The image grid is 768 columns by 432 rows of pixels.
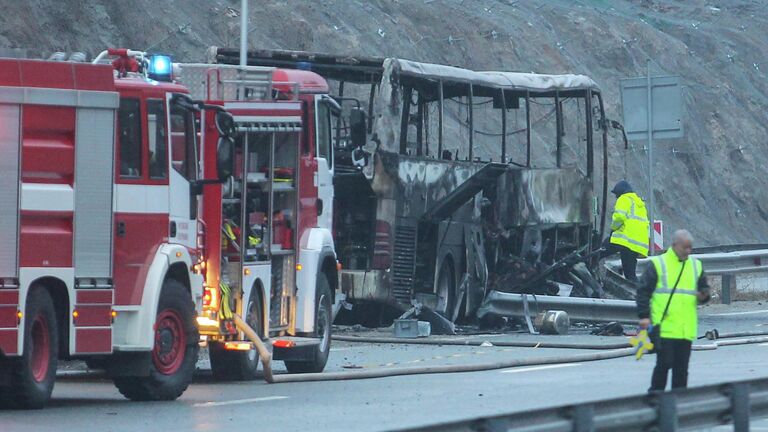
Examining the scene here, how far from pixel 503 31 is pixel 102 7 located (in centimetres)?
1762

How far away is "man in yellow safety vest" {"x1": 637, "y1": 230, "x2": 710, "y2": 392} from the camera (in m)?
12.9

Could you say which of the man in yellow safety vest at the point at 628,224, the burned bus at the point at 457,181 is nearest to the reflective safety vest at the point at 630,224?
the man in yellow safety vest at the point at 628,224

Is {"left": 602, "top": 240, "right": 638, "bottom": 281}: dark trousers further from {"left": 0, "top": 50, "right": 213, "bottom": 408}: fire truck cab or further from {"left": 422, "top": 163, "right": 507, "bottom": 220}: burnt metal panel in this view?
{"left": 0, "top": 50, "right": 213, "bottom": 408}: fire truck cab

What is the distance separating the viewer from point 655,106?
92.9 ft

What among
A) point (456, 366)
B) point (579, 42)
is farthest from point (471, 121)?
point (579, 42)

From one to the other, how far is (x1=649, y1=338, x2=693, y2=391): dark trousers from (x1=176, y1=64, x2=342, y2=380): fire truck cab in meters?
4.45

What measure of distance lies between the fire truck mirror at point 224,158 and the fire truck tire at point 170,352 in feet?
3.50

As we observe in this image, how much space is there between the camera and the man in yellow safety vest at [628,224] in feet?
82.6

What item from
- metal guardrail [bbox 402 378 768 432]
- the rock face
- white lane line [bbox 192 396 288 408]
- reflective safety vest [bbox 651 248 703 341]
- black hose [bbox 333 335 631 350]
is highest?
the rock face

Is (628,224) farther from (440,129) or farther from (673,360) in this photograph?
(673,360)

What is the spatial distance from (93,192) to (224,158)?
1743mm

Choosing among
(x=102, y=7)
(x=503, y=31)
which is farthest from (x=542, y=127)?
(x=503, y=31)

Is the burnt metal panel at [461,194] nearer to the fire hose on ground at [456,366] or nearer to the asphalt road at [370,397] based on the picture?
the fire hose on ground at [456,366]

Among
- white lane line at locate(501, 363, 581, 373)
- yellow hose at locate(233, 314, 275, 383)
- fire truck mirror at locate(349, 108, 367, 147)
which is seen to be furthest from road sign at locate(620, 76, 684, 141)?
yellow hose at locate(233, 314, 275, 383)
